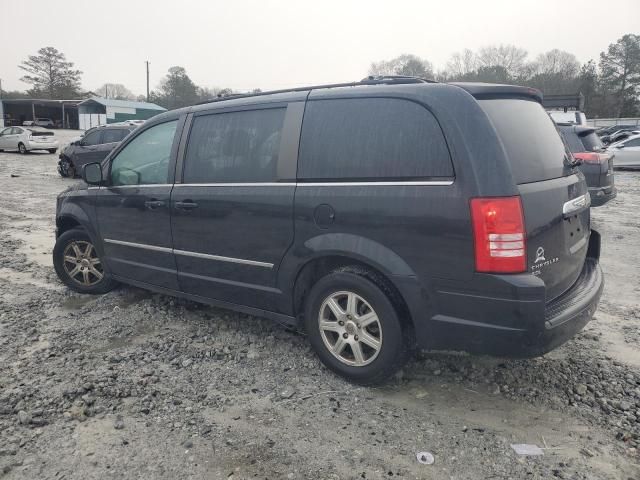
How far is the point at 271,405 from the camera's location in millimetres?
3193

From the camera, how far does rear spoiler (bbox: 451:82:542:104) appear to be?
302cm

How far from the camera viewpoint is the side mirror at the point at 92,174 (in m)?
4.74

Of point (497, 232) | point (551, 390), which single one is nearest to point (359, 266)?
point (497, 232)

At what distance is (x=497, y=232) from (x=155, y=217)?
2851mm

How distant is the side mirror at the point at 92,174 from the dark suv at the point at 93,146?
11.5 meters

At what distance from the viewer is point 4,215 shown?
398 inches

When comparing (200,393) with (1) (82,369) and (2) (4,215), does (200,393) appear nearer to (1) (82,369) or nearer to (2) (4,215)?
(1) (82,369)

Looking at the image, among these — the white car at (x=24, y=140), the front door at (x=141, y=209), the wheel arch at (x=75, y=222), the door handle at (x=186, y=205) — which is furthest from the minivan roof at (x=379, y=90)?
the white car at (x=24, y=140)

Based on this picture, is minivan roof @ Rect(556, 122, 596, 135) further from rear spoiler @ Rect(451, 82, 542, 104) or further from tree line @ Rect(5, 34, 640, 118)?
tree line @ Rect(5, 34, 640, 118)

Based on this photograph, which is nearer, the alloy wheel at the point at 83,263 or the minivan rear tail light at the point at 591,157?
the alloy wheel at the point at 83,263

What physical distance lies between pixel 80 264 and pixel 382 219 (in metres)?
3.63

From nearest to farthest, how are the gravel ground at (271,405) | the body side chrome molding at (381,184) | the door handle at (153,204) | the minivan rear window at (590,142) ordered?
the gravel ground at (271,405)
the body side chrome molding at (381,184)
the door handle at (153,204)
the minivan rear window at (590,142)

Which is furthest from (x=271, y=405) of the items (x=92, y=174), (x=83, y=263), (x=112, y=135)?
(x=112, y=135)

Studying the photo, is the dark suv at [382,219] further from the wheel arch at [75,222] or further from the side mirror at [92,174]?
the wheel arch at [75,222]
